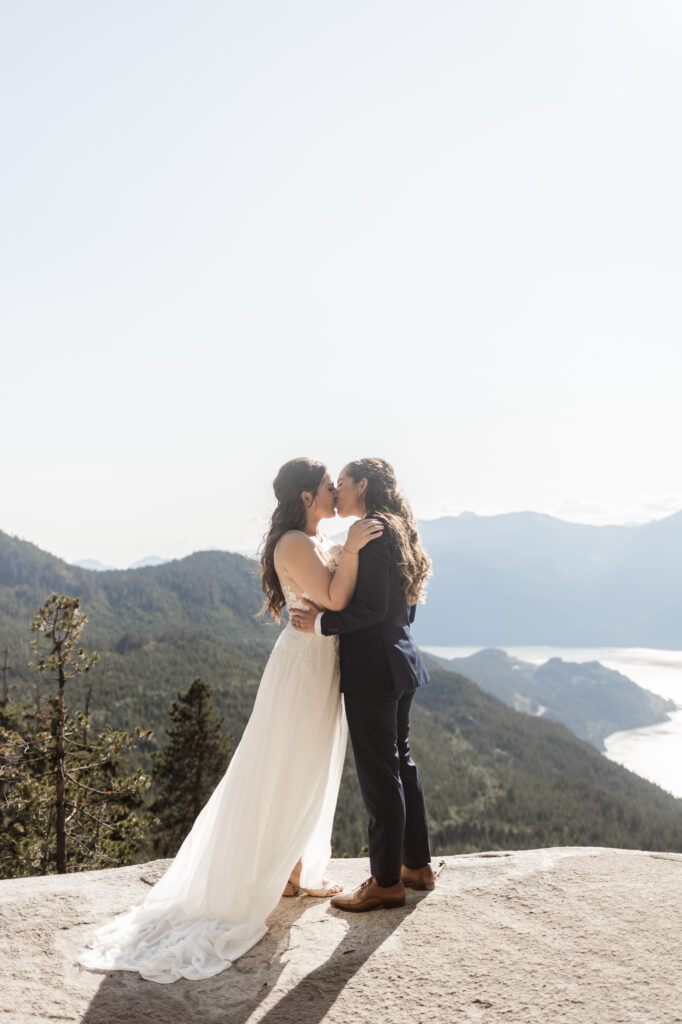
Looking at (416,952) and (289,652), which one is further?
(289,652)

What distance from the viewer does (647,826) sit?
78438mm

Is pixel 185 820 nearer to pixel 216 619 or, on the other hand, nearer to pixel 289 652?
pixel 289 652

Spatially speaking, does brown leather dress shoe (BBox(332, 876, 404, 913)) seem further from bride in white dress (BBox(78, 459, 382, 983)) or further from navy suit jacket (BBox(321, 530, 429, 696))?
navy suit jacket (BBox(321, 530, 429, 696))

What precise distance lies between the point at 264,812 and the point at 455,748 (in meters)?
104

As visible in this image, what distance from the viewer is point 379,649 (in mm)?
4238

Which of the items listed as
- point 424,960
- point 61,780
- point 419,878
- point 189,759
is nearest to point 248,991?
point 424,960

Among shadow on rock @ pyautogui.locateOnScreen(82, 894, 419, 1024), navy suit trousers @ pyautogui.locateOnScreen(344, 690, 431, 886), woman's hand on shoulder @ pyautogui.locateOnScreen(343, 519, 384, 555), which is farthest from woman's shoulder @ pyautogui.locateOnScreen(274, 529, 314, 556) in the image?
shadow on rock @ pyautogui.locateOnScreen(82, 894, 419, 1024)

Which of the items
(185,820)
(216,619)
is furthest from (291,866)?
(216,619)

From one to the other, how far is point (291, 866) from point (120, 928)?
1059mm

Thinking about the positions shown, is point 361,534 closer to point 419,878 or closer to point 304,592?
point 304,592

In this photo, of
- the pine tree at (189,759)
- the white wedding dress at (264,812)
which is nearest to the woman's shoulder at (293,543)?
the white wedding dress at (264,812)

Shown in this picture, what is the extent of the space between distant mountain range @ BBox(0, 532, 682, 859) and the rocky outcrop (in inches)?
1224

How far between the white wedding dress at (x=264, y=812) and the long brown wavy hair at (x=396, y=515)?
1.54 ft

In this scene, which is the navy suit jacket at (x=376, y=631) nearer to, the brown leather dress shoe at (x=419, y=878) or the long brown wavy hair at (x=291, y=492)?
the long brown wavy hair at (x=291, y=492)
